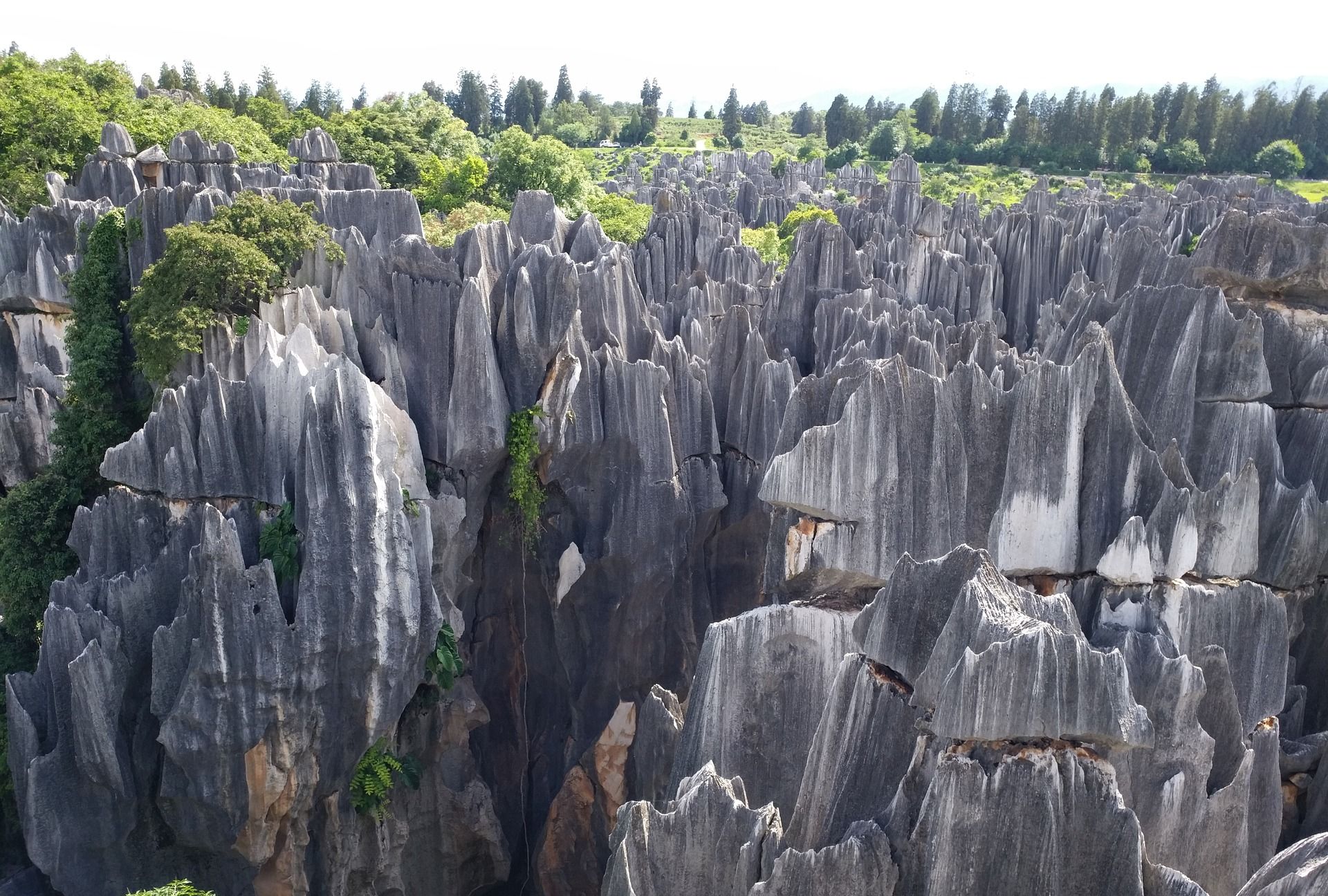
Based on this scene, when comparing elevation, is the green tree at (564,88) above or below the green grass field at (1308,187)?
above

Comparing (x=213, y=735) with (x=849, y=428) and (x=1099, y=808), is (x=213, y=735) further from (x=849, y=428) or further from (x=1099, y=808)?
(x=1099, y=808)

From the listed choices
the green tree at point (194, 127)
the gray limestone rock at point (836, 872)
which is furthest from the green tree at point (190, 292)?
the green tree at point (194, 127)

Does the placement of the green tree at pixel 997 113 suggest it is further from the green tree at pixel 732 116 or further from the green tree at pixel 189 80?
the green tree at pixel 189 80

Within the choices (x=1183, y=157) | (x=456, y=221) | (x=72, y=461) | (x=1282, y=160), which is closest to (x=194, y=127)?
(x=456, y=221)

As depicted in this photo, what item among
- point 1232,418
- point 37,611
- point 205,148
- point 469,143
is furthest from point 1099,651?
point 469,143

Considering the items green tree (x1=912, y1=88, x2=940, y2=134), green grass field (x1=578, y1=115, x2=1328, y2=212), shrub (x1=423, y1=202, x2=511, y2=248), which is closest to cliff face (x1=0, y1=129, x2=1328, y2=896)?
shrub (x1=423, y1=202, x2=511, y2=248)
